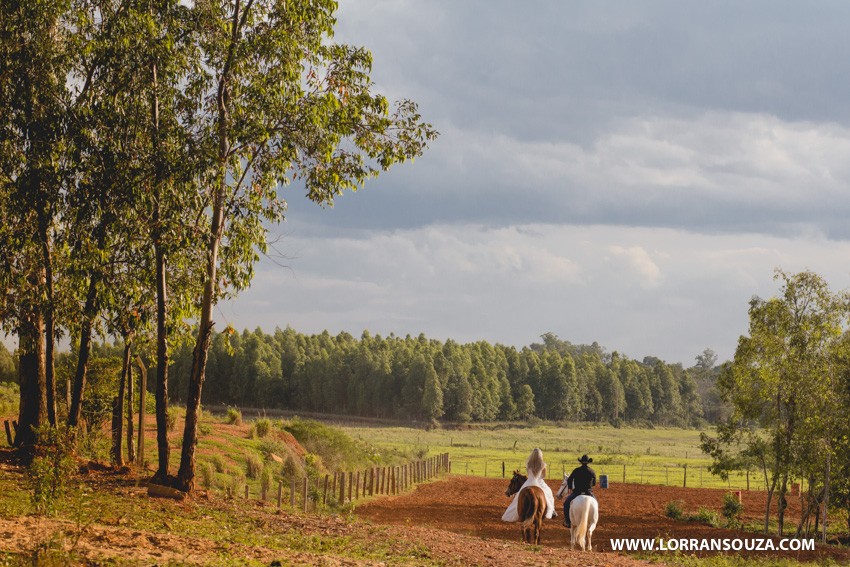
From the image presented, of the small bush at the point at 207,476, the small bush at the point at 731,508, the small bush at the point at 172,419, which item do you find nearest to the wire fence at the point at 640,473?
the small bush at the point at 731,508

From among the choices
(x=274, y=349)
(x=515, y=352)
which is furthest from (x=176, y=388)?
(x=515, y=352)

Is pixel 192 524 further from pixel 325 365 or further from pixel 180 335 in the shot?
pixel 325 365

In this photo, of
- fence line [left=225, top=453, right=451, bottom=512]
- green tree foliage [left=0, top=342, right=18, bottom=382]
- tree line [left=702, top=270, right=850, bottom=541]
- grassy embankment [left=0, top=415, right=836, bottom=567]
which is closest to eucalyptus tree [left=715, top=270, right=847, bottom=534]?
tree line [left=702, top=270, right=850, bottom=541]

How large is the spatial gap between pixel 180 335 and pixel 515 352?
113060 mm

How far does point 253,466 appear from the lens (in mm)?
31828

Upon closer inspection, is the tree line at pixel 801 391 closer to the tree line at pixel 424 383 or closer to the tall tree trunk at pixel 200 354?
the tall tree trunk at pixel 200 354

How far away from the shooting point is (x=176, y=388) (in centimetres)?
11438

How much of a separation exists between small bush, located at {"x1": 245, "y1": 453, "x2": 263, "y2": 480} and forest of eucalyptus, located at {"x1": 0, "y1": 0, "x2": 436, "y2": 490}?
1030 centimetres

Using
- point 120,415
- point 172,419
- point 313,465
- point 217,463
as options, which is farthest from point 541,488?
point 313,465

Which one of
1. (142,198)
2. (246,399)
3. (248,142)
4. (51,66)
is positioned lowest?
(246,399)

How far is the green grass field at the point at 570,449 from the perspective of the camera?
57250mm

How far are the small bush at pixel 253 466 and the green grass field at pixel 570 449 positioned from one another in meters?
19.8

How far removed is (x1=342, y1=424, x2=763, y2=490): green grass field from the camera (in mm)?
57250

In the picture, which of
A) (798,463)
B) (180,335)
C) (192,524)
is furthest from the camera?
(798,463)
